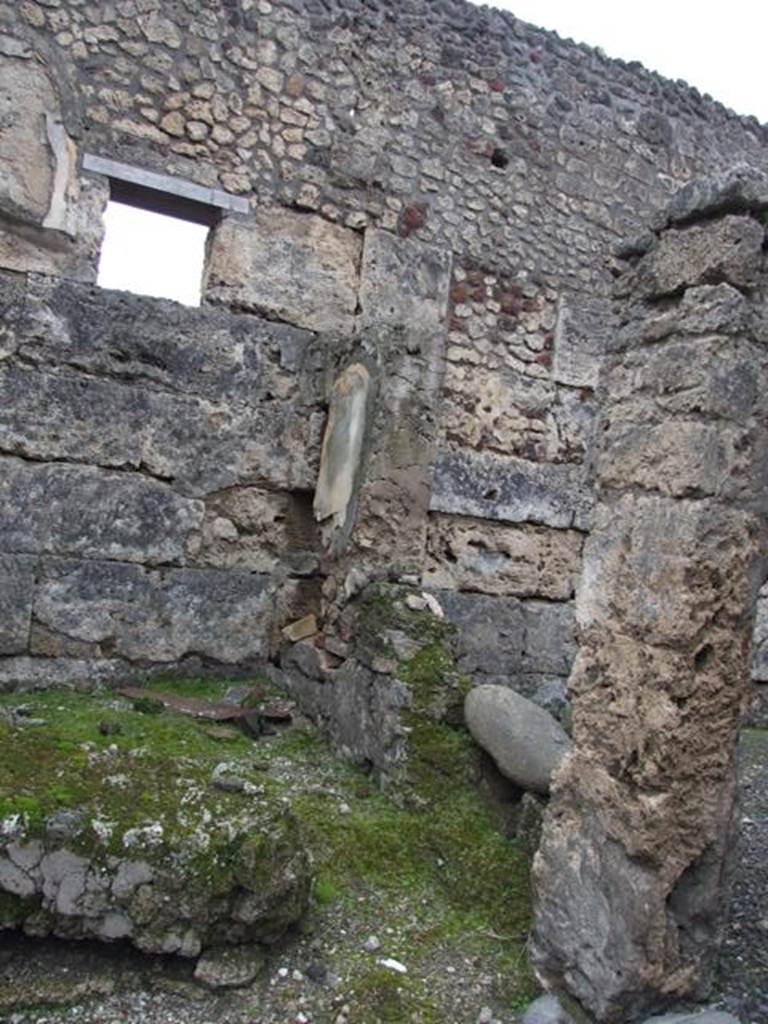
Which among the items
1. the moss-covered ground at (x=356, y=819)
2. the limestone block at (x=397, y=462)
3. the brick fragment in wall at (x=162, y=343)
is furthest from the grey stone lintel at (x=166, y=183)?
the moss-covered ground at (x=356, y=819)

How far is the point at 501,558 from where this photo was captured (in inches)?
272

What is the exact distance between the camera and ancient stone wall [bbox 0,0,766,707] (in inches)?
203

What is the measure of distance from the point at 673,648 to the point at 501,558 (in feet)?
13.7

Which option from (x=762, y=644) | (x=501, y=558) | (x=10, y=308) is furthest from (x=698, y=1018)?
(x=762, y=644)

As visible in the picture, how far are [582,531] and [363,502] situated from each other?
275 cm

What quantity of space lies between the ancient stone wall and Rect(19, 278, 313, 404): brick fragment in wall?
1 cm

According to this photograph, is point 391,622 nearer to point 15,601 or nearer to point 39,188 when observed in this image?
point 15,601

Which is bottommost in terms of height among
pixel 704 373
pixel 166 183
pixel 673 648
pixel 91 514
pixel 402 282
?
pixel 673 648

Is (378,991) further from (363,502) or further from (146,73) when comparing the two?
(146,73)

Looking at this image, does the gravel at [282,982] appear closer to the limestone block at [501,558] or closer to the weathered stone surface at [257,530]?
the weathered stone surface at [257,530]

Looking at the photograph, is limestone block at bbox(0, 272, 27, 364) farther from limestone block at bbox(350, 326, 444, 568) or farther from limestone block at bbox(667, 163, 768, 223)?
limestone block at bbox(667, 163, 768, 223)

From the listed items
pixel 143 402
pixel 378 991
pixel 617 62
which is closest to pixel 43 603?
pixel 143 402

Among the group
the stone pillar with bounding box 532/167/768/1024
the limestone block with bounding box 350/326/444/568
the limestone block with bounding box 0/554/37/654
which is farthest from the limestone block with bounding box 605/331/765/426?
the limestone block with bounding box 0/554/37/654

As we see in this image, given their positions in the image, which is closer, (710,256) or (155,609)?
(710,256)
